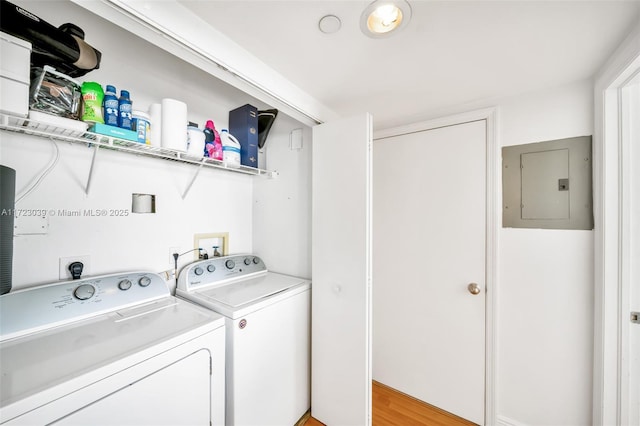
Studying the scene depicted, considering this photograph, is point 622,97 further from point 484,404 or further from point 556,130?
point 484,404

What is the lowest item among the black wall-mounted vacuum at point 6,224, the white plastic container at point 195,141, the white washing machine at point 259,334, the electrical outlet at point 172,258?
the white washing machine at point 259,334

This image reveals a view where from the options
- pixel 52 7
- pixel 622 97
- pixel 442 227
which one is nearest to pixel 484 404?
pixel 442 227

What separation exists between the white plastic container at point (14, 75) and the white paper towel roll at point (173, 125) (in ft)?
1.53

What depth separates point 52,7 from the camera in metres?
1.10

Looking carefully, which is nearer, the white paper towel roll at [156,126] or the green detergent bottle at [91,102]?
the green detergent bottle at [91,102]

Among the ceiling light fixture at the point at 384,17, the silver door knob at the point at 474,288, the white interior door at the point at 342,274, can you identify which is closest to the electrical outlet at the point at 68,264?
the white interior door at the point at 342,274

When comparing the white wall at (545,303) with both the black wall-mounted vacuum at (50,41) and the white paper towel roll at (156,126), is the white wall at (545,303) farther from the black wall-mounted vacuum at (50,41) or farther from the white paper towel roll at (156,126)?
the black wall-mounted vacuum at (50,41)

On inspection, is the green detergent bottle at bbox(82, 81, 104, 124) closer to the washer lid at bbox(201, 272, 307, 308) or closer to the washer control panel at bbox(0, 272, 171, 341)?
the washer control panel at bbox(0, 272, 171, 341)

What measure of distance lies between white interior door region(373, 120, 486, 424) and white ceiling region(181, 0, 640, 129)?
44 cm

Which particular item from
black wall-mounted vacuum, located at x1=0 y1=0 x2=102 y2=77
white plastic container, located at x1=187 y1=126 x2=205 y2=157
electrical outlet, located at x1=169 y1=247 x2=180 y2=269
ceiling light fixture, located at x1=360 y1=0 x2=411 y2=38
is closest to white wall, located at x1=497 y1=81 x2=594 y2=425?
ceiling light fixture, located at x1=360 y1=0 x2=411 y2=38

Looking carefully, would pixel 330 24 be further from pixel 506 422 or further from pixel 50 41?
pixel 506 422

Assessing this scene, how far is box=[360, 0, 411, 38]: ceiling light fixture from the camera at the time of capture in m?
0.90

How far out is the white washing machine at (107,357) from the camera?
2.31 ft

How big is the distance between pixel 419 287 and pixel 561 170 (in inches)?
48.2
